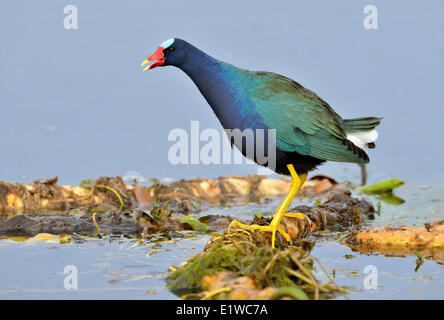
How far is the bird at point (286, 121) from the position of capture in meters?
5.24

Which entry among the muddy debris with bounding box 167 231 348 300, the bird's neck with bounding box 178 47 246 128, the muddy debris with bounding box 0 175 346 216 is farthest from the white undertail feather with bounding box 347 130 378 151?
the muddy debris with bounding box 0 175 346 216

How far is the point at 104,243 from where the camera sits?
5434 millimetres

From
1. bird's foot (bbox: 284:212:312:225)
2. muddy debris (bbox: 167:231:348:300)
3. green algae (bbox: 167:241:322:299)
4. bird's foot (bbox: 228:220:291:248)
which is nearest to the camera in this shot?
muddy debris (bbox: 167:231:348:300)

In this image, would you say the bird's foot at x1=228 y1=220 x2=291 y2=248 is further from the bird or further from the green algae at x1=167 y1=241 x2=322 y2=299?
the green algae at x1=167 y1=241 x2=322 y2=299

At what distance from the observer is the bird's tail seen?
561 centimetres

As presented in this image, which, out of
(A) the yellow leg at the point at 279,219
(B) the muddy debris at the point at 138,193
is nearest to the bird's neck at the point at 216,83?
(A) the yellow leg at the point at 279,219

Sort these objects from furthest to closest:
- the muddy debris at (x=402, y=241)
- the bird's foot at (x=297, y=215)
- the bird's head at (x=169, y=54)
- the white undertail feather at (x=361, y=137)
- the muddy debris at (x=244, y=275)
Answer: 1. the bird's head at (x=169, y=54)
2. the white undertail feather at (x=361, y=137)
3. the bird's foot at (x=297, y=215)
4. the muddy debris at (x=402, y=241)
5. the muddy debris at (x=244, y=275)

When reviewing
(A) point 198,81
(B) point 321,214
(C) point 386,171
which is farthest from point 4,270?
(C) point 386,171

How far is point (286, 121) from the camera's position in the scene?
17.3 ft

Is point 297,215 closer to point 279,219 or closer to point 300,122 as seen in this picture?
point 279,219

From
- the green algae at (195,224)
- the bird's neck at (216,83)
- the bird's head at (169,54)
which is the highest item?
the bird's head at (169,54)

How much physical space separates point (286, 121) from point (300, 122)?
0.11 m

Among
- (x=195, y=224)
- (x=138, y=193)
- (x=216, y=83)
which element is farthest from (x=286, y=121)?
(x=138, y=193)

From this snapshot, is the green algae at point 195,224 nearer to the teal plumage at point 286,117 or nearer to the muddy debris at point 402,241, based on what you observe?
the teal plumage at point 286,117
